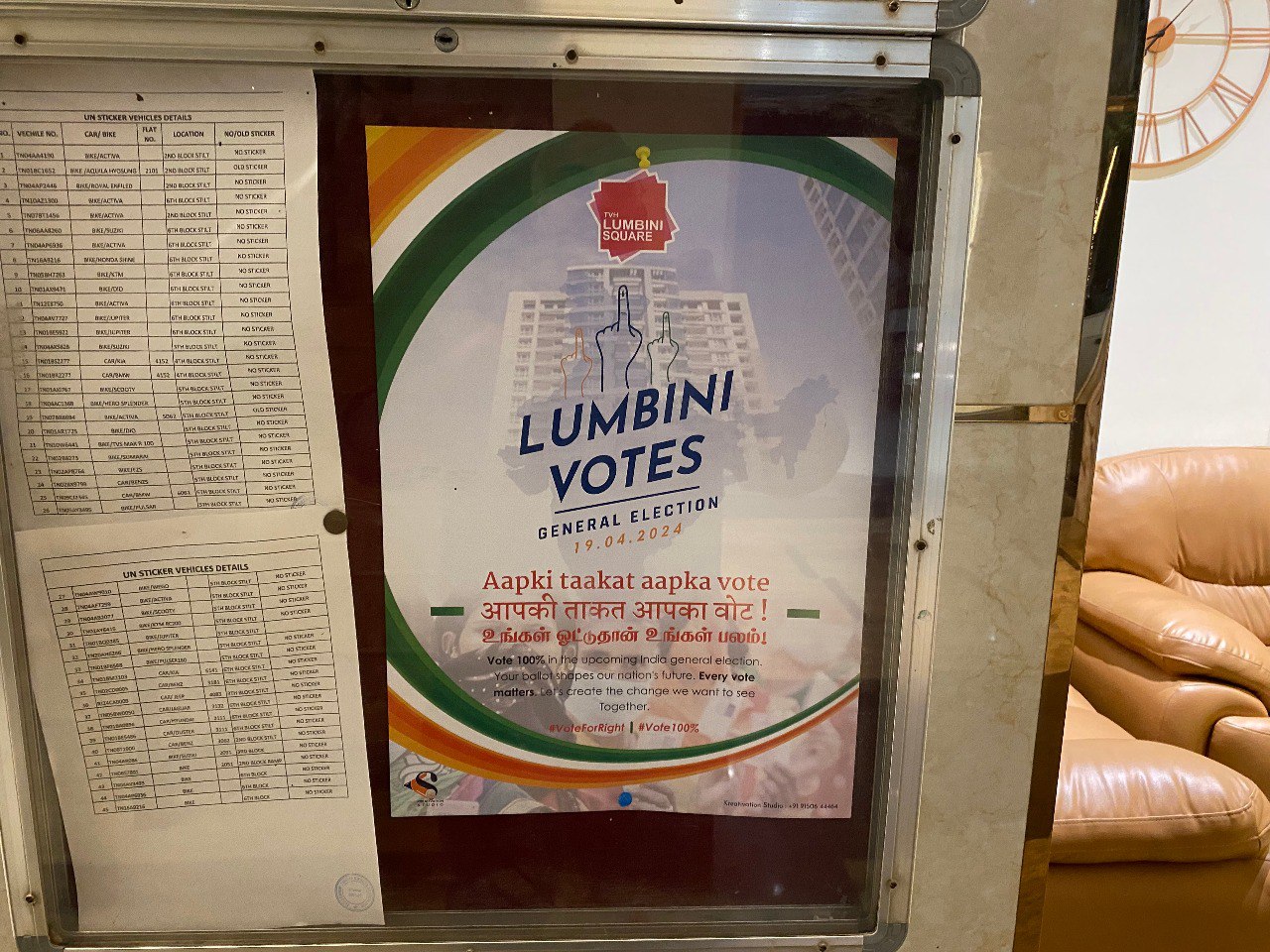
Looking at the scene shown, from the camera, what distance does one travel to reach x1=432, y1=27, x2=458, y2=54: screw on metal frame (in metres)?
0.80

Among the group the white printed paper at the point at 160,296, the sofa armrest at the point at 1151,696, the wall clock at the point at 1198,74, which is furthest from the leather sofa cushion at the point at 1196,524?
the white printed paper at the point at 160,296

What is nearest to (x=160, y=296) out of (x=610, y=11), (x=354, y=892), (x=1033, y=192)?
(x=610, y=11)

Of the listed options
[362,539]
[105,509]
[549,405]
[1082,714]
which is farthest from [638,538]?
[1082,714]

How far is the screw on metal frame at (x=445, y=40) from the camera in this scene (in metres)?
0.80

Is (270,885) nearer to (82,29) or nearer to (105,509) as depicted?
(105,509)

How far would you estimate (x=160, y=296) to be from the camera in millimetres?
846

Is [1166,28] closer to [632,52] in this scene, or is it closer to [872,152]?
[872,152]

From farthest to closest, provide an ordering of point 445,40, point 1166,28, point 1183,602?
point 1166,28, point 1183,602, point 445,40

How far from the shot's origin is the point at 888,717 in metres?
0.96

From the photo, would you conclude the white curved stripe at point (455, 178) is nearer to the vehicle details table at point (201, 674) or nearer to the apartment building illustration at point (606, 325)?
the apartment building illustration at point (606, 325)

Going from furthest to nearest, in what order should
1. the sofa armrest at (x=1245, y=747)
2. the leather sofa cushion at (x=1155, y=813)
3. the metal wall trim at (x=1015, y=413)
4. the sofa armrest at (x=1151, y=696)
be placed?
the sofa armrest at (x=1151, y=696), the sofa armrest at (x=1245, y=747), the leather sofa cushion at (x=1155, y=813), the metal wall trim at (x=1015, y=413)

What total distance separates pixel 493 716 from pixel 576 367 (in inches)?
16.1

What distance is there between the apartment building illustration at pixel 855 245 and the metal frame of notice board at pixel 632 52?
0.04 m

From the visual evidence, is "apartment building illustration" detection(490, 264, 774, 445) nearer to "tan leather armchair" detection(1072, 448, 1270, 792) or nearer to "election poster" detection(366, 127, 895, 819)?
"election poster" detection(366, 127, 895, 819)
